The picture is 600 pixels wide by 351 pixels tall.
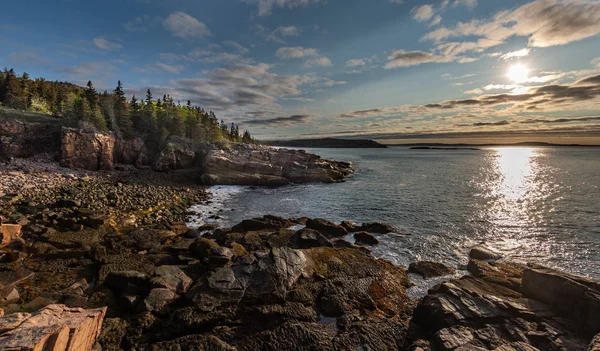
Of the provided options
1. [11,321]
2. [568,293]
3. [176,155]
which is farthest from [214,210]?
[568,293]

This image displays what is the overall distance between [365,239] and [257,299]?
43.0 ft

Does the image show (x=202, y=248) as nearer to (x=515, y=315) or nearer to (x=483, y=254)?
(x=515, y=315)

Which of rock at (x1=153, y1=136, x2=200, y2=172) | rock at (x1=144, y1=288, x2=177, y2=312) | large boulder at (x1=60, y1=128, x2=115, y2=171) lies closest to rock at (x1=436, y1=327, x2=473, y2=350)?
rock at (x1=144, y1=288, x2=177, y2=312)

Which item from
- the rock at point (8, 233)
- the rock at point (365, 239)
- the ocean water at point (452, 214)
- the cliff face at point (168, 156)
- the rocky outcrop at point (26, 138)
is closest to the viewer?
the rock at point (8, 233)

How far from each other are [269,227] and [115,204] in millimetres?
17870

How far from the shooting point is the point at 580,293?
10.5m

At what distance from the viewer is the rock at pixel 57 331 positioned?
672 centimetres

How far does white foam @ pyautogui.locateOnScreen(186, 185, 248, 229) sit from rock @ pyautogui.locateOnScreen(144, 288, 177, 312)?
45.8ft

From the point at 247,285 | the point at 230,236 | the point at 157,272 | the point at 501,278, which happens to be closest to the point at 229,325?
the point at 247,285

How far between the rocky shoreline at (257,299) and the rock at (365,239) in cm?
248

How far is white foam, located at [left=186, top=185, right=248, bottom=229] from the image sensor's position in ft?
86.3

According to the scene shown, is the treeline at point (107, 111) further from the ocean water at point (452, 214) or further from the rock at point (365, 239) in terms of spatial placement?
the rock at point (365, 239)

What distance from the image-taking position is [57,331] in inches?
283

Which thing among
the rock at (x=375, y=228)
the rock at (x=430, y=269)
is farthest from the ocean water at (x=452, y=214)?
the rock at (x=430, y=269)
